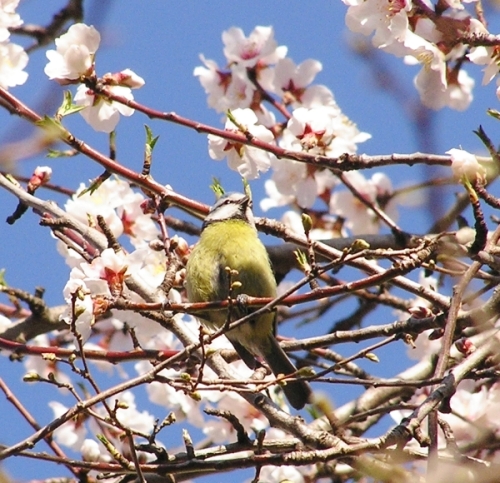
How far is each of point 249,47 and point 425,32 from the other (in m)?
1.62

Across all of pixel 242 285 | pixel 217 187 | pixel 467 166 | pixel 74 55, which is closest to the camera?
pixel 467 166

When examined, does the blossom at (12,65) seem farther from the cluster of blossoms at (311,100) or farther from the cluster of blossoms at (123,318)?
the cluster of blossoms at (311,100)

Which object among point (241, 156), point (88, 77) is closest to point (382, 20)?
point (241, 156)

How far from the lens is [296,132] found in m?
4.61

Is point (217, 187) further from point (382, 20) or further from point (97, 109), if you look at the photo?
point (382, 20)

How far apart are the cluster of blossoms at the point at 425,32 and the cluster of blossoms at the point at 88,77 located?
3.40ft

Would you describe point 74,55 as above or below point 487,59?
above

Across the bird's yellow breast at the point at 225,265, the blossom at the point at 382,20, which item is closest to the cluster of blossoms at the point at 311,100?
the blossom at the point at 382,20

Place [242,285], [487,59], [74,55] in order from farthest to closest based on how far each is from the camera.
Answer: [242,285], [74,55], [487,59]

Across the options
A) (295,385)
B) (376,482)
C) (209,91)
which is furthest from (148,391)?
(376,482)

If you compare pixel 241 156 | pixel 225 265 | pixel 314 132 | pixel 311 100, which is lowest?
pixel 225 265

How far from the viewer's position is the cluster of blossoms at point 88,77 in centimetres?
388

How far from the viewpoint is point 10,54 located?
4160 millimetres

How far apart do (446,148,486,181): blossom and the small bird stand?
1.54 metres
